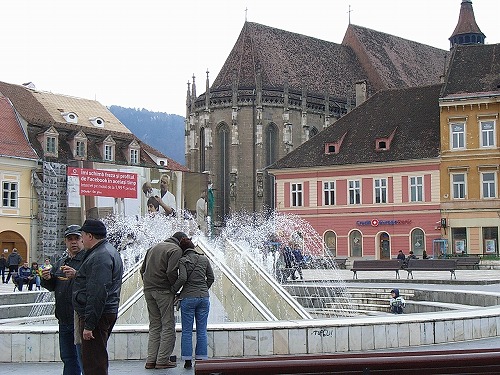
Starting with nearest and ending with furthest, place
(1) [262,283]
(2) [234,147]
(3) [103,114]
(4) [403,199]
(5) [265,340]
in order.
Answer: (5) [265,340]
(1) [262,283]
(4) [403,199]
(3) [103,114]
(2) [234,147]

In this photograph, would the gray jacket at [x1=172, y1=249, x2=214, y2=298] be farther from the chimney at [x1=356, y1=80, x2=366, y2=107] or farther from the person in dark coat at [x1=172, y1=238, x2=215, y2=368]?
the chimney at [x1=356, y1=80, x2=366, y2=107]

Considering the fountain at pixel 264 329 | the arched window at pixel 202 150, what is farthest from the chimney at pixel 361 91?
the fountain at pixel 264 329

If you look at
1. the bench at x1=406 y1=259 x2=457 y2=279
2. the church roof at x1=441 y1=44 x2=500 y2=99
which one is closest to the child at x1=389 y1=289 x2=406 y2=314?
the bench at x1=406 y1=259 x2=457 y2=279

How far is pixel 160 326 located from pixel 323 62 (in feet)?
216

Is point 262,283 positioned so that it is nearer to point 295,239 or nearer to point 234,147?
point 295,239

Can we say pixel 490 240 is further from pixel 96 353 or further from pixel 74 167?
pixel 96 353

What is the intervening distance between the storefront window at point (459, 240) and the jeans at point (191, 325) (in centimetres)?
3593

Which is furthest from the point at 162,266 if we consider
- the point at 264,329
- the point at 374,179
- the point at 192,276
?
the point at 374,179

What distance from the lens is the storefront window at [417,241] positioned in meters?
45.3

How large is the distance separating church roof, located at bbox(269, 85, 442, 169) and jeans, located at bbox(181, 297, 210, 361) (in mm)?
36608

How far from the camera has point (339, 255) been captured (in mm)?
47656

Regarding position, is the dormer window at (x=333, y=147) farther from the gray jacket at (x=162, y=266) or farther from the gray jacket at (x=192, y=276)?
the gray jacket at (x=162, y=266)

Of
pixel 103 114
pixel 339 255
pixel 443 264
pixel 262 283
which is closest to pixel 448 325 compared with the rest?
pixel 262 283

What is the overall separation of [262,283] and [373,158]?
33.3 m
